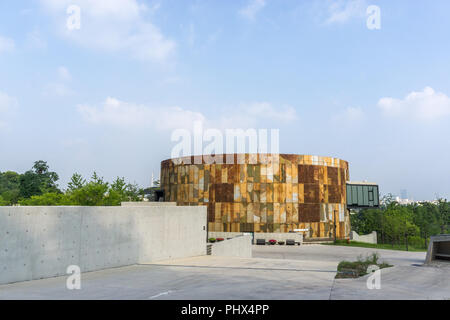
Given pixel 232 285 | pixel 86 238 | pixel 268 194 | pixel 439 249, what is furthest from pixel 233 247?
pixel 268 194

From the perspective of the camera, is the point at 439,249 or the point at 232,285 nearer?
the point at 232,285

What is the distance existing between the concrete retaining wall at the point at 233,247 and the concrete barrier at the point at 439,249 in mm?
15835

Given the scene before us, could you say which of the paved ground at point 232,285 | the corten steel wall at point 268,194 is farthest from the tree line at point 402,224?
the paved ground at point 232,285

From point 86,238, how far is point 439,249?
24.6 m

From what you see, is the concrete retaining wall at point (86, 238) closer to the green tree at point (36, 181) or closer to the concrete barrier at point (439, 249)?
the concrete barrier at point (439, 249)

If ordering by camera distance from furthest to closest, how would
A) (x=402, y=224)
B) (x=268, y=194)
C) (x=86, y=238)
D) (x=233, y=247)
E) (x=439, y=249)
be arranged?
(x=402, y=224), (x=268, y=194), (x=233, y=247), (x=439, y=249), (x=86, y=238)

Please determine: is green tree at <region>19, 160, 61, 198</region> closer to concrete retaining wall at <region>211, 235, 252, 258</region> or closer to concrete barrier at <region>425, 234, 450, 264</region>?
concrete retaining wall at <region>211, 235, 252, 258</region>

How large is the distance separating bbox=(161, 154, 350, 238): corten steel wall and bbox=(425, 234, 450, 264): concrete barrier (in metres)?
27.0

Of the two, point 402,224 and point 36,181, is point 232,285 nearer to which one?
point 402,224

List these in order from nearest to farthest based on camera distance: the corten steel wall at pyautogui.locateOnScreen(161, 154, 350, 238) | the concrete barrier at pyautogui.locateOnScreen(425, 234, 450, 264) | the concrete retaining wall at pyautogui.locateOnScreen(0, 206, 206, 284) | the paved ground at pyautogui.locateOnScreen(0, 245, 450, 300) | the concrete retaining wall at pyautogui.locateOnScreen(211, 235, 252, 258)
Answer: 1. the paved ground at pyautogui.locateOnScreen(0, 245, 450, 300)
2. the concrete retaining wall at pyautogui.locateOnScreen(0, 206, 206, 284)
3. the concrete barrier at pyautogui.locateOnScreen(425, 234, 450, 264)
4. the concrete retaining wall at pyautogui.locateOnScreen(211, 235, 252, 258)
5. the corten steel wall at pyautogui.locateOnScreen(161, 154, 350, 238)

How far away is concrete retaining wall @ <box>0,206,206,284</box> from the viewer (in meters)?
14.0

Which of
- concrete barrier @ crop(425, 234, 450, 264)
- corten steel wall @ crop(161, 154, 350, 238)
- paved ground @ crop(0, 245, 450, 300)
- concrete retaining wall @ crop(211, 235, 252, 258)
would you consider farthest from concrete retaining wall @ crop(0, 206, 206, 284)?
corten steel wall @ crop(161, 154, 350, 238)

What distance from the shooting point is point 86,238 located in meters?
16.9
